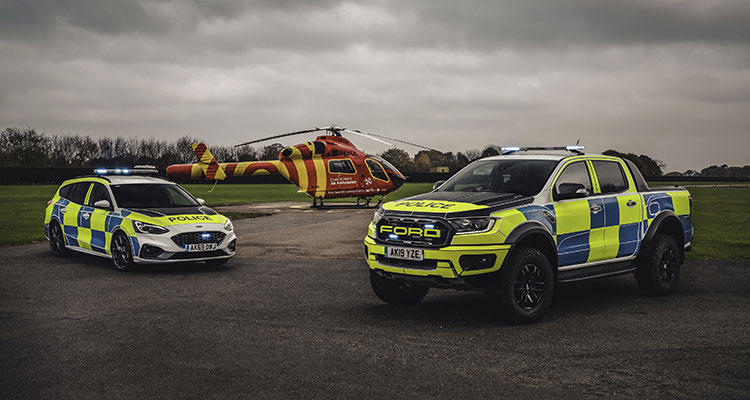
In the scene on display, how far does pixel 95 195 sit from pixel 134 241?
2.06m

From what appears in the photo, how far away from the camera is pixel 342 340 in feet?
20.4

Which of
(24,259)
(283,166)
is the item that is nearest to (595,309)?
(24,259)

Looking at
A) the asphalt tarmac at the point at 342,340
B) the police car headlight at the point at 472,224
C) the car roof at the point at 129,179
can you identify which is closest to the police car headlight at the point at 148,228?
the asphalt tarmac at the point at 342,340

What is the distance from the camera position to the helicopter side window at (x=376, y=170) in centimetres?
2808

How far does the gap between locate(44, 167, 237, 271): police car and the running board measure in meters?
5.86

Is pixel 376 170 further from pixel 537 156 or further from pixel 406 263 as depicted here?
pixel 406 263

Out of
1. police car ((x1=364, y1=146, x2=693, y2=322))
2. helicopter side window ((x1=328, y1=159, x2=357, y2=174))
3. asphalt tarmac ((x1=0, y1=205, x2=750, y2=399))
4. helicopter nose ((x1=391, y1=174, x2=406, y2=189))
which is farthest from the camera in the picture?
helicopter nose ((x1=391, y1=174, x2=406, y2=189))

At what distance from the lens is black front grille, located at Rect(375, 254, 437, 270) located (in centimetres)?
671

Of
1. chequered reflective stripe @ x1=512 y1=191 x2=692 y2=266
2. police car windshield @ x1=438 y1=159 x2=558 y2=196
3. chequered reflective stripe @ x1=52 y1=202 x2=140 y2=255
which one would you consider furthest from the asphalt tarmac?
police car windshield @ x1=438 y1=159 x2=558 y2=196

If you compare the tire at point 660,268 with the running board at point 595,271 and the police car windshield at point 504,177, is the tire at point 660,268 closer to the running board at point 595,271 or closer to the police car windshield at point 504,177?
the running board at point 595,271

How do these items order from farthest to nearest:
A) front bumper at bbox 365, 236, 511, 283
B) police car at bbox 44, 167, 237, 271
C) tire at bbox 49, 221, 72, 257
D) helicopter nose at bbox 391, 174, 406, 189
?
1. helicopter nose at bbox 391, 174, 406, 189
2. tire at bbox 49, 221, 72, 257
3. police car at bbox 44, 167, 237, 271
4. front bumper at bbox 365, 236, 511, 283

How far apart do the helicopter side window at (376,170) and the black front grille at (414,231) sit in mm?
20806

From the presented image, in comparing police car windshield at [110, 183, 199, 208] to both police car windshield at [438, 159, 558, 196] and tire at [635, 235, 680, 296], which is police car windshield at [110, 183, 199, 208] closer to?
police car windshield at [438, 159, 558, 196]

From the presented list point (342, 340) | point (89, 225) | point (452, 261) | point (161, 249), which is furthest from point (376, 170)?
point (342, 340)
